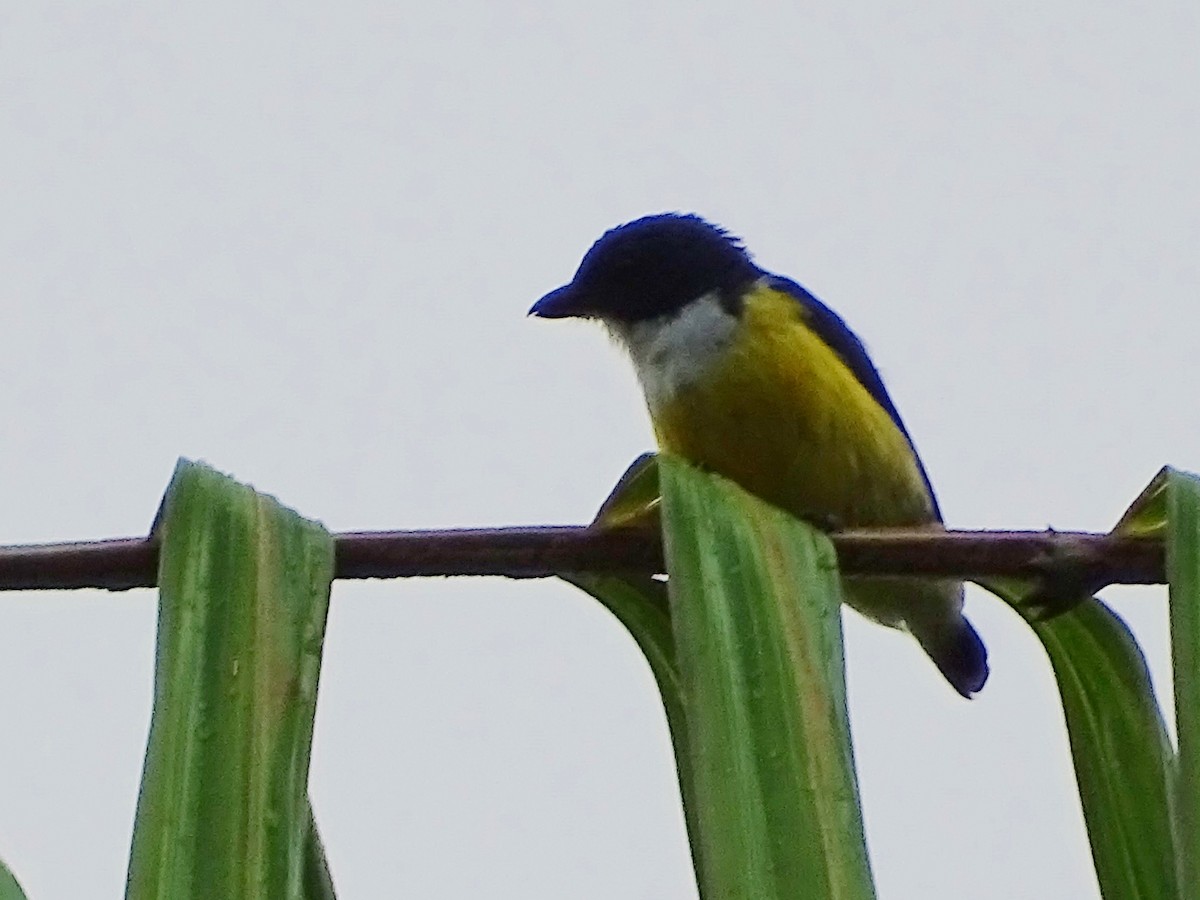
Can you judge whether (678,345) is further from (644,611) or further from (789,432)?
(644,611)

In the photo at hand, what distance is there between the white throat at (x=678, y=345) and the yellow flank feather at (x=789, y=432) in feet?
0.08

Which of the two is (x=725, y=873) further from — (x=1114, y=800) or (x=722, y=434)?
(x=722, y=434)

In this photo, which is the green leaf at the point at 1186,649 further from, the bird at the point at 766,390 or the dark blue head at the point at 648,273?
the dark blue head at the point at 648,273

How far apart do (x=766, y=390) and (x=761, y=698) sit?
1.93 metres

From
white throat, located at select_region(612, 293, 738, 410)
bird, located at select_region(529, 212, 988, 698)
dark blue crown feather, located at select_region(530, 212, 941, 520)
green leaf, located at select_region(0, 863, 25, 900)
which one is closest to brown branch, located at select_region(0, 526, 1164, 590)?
green leaf, located at select_region(0, 863, 25, 900)

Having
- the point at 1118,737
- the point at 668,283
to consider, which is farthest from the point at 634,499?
the point at 668,283

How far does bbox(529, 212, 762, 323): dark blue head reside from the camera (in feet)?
11.1

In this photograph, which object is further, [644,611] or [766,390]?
[766,390]

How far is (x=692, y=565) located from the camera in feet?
3.61

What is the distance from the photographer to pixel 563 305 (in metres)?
3.52

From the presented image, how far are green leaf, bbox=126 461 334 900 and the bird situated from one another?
1637 millimetres

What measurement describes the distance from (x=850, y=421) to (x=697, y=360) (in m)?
0.31

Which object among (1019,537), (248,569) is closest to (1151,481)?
(1019,537)

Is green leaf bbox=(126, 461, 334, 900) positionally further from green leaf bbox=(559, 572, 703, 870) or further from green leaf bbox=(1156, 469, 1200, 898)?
green leaf bbox=(1156, 469, 1200, 898)
